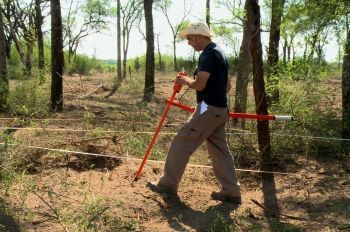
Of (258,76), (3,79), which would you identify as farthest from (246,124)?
(3,79)

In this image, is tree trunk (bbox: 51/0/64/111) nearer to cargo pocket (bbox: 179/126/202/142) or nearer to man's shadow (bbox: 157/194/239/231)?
cargo pocket (bbox: 179/126/202/142)

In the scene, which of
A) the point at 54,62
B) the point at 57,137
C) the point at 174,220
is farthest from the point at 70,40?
the point at 174,220

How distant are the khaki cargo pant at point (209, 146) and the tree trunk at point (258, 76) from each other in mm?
1059

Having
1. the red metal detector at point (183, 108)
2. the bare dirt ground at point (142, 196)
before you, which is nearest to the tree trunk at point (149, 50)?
the bare dirt ground at point (142, 196)

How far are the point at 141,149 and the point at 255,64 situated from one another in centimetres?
195

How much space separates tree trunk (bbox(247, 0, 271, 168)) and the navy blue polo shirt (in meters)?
1.04

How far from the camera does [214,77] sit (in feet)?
15.5

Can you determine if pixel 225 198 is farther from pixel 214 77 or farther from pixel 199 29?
pixel 199 29

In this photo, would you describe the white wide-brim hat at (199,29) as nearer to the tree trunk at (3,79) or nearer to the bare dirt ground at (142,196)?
the bare dirt ground at (142,196)

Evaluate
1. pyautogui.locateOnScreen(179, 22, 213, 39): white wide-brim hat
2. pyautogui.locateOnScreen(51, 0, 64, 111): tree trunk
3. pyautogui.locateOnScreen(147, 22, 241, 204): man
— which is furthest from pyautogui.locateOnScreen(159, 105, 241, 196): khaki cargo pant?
pyautogui.locateOnScreen(51, 0, 64, 111): tree trunk

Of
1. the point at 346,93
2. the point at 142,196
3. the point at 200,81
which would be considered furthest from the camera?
the point at 346,93

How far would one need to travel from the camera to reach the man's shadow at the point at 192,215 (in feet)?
14.2

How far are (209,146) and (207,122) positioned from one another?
373 mm

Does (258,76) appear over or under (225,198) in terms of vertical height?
over
